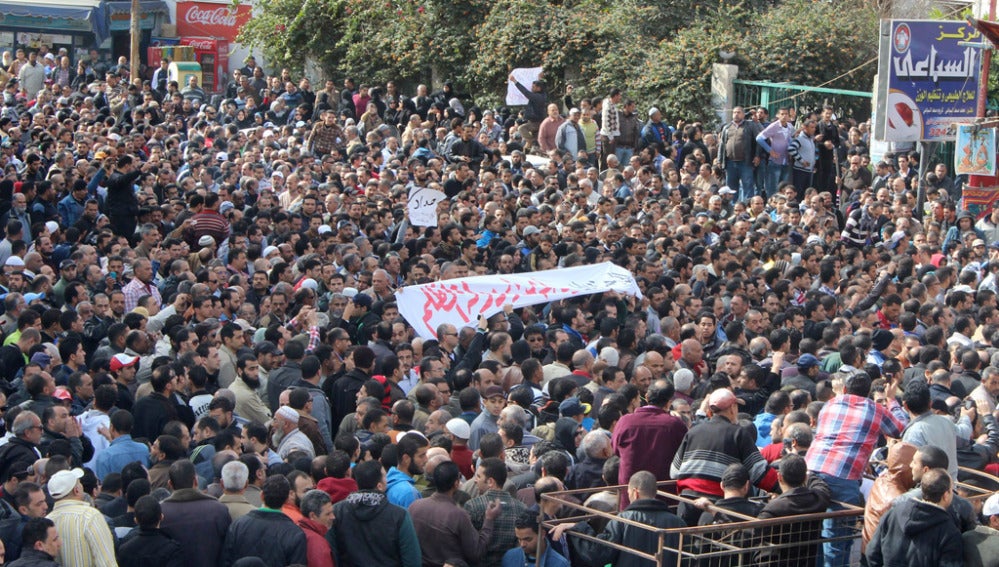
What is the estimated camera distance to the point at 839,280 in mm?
15930

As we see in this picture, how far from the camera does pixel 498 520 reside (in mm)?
7895

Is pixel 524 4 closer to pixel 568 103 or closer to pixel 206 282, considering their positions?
pixel 568 103

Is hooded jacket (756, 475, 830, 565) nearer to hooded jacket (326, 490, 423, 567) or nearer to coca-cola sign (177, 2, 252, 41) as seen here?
hooded jacket (326, 490, 423, 567)

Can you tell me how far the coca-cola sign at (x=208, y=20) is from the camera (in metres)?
39.6

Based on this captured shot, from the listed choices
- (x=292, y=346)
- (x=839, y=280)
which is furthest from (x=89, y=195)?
(x=839, y=280)

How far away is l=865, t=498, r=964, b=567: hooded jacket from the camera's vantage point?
682 centimetres

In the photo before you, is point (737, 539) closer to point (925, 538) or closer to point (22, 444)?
point (925, 538)

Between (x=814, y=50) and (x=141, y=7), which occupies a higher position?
(x=141, y=7)

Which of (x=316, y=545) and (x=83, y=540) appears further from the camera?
(x=316, y=545)

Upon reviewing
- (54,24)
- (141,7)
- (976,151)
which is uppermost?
(141,7)

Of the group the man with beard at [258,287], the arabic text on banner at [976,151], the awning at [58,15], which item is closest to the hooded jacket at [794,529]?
the man with beard at [258,287]

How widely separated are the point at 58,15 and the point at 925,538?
3534cm

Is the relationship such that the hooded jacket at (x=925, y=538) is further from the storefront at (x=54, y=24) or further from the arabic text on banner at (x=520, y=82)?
the storefront at (x=54, y=24)

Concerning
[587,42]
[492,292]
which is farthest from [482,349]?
[587,42]
